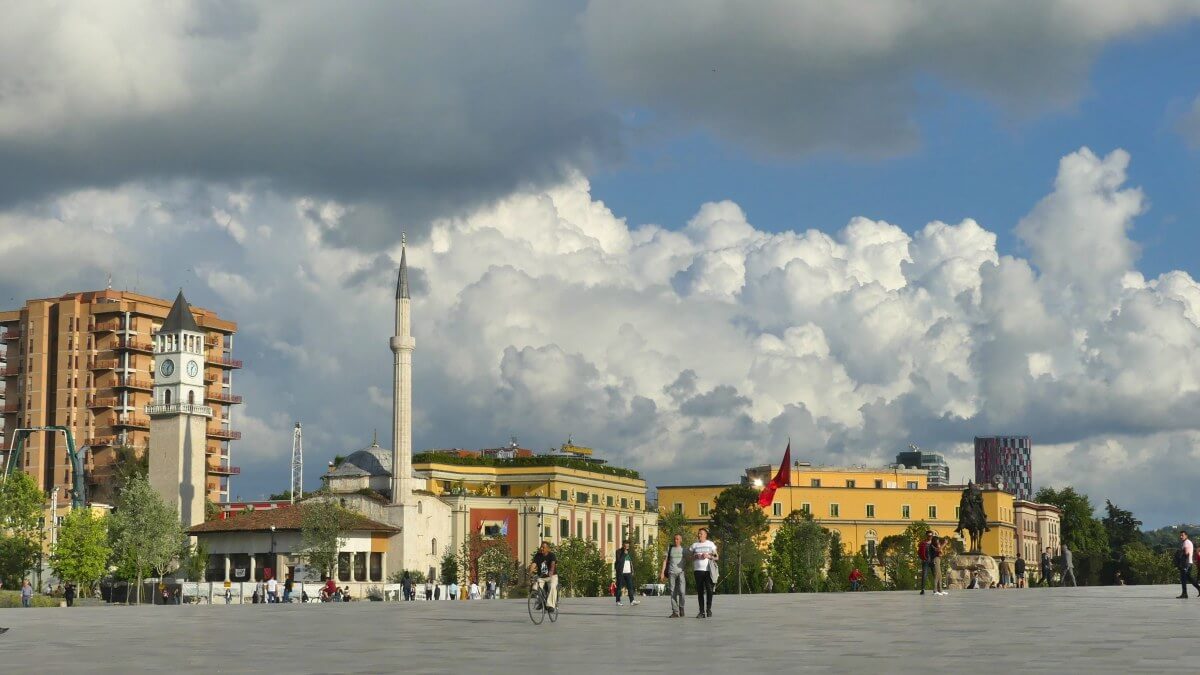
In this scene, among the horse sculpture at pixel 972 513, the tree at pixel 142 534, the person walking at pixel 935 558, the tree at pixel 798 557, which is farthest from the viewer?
the tree at pixel 798 557

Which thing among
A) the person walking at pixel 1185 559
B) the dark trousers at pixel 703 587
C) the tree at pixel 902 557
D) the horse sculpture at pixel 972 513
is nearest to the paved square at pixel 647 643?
the dark trousers at pixel 703 587

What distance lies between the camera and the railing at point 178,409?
119m

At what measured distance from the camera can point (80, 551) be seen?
3573 inches

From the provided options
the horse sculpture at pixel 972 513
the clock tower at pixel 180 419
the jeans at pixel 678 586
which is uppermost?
the clock tower at pixel 180 419

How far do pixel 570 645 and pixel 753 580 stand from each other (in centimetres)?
10164

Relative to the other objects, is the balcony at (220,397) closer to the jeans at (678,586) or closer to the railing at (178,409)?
the railing at (178,409)

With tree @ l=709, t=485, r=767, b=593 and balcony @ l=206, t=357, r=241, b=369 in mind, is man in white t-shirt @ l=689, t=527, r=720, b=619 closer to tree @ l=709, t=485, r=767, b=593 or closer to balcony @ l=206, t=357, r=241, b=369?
tree @ l=709, t=485, r=767, b=593

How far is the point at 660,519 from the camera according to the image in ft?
531

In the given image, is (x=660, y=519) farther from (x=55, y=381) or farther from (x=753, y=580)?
(x=55, y=381)

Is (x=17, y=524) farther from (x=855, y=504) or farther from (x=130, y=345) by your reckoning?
(x=855, y=504)

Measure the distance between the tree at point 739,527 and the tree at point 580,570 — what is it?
37.1 ft

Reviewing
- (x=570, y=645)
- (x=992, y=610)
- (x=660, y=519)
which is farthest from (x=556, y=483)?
(x=570, y=645)

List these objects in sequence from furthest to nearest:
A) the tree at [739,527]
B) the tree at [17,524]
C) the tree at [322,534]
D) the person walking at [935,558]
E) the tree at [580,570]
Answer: the tree at [739,527] < the tree at [580,570] < the tree at [322,534] < the tree at [17,524] < the person walking at [935,558]

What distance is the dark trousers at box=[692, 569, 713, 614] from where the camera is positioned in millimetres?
33312
